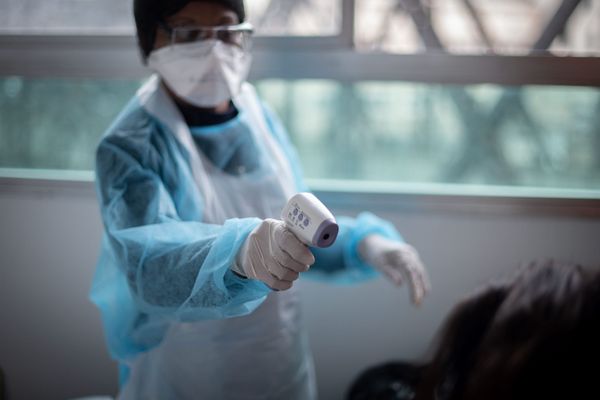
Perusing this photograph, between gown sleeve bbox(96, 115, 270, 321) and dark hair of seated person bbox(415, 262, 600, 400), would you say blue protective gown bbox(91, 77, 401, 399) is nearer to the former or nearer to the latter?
gown sleeve bbox(96, 115, 270, 321)

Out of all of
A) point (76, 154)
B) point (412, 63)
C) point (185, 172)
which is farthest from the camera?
point (76, 154)

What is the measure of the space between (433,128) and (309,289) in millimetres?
620

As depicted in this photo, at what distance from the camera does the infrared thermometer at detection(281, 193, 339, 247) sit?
2.62ft

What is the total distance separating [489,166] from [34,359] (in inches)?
60.9

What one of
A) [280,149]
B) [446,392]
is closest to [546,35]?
[280,149]

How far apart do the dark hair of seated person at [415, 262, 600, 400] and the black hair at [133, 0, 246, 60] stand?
0.80 m

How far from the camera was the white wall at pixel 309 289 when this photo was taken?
171 cm

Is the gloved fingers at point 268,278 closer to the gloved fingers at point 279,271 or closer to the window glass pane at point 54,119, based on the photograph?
the gloved fingers at point 279,271

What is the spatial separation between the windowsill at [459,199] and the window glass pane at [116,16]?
475 millimetres

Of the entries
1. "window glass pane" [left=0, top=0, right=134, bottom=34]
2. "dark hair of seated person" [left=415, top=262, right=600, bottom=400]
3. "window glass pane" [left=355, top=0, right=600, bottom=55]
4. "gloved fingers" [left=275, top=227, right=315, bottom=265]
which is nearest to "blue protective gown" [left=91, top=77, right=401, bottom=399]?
"gloved fingers" [left=275, top=227, right=315, bottom=265]

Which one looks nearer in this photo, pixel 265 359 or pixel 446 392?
pixel 446 392

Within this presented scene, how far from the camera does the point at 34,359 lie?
187cm

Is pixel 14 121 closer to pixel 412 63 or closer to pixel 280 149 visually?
pixel 280 149

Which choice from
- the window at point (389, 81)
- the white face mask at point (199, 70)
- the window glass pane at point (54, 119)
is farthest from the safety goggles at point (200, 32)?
the window glass pane at point (54, 119)
